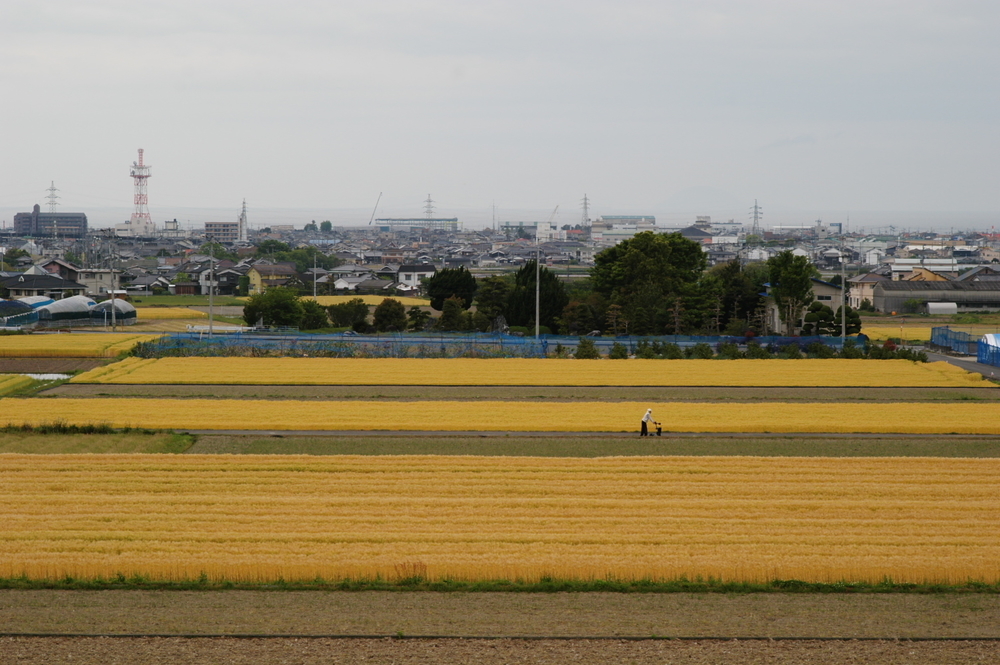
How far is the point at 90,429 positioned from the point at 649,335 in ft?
72.4

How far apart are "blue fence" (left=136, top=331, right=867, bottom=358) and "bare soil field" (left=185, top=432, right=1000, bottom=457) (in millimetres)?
13213

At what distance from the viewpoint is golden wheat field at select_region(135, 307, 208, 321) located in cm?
4972

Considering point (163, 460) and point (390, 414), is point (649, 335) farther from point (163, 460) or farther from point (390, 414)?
point (163, 460)

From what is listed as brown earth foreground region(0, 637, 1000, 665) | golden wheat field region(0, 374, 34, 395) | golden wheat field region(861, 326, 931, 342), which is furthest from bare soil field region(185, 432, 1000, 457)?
golden wheat field region(861, 326, 931, 342)

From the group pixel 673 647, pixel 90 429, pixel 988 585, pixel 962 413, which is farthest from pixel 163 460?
pixel 962 413

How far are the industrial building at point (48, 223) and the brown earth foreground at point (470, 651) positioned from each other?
172718 millimetres

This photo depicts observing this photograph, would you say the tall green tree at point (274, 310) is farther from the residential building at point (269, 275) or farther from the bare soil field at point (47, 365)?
the residential building at point (269, 275)

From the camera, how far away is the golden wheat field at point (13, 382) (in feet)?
89.2

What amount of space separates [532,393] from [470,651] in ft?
54.8

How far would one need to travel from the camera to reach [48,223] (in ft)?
626

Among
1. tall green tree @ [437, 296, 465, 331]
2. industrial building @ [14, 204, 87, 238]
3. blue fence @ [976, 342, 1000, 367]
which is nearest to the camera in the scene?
blue fence @ [976, 342, 1000, 367]

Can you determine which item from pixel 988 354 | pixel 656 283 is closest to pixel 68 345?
pixel 656 283

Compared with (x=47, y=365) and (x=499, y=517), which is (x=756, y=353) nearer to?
(x=499, y=517)

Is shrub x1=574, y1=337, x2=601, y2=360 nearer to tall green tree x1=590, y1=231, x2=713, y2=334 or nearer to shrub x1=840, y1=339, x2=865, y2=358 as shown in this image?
tall green tree x1=590, y1=231, x2=713, y2=334
